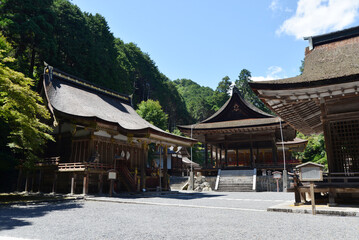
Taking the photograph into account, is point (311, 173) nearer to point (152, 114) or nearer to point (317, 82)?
point (317, 82)

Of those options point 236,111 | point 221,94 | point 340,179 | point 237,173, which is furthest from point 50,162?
point 221,94

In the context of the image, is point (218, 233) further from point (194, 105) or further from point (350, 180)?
point (194, 105)

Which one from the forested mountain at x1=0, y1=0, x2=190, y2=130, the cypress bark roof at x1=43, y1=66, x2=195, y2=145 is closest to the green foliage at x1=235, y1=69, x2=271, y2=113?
the forested mountain at x1=0, y1=0, x2=190, y2=130

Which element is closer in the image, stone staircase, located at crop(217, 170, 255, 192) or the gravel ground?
the gravel ground

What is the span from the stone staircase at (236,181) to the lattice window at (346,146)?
13613mm

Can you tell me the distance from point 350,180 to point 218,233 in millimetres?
6655

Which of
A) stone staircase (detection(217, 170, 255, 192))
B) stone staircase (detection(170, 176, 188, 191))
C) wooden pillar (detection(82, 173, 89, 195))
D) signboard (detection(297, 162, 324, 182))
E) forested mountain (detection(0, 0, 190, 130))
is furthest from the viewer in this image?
stone staircase (detection(170, 176, 188, 191))

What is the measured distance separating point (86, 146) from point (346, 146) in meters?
14.2

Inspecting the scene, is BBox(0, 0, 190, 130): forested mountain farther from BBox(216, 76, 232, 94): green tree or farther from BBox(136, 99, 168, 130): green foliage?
BBox(216, 76, 232, 94): green tree

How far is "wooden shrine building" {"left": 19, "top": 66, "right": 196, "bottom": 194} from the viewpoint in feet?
49.0

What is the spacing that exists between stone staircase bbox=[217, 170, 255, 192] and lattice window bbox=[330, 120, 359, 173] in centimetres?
1361

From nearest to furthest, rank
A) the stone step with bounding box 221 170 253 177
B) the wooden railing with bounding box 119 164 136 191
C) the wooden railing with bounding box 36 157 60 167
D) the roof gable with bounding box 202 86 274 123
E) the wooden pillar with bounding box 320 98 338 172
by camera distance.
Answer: the wooden pillar with bounding box 320 98 338 172 → the wooden railing with bounding box 36 157 60 167 → the wooden railing with bounding box 119 164 136 191 → the stone step with bounding box 221 170 253 177 → the roof gable with bounding box 202 86 274 123

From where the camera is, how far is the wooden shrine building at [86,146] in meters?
14.9

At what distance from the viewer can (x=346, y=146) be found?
9094 millimetres
